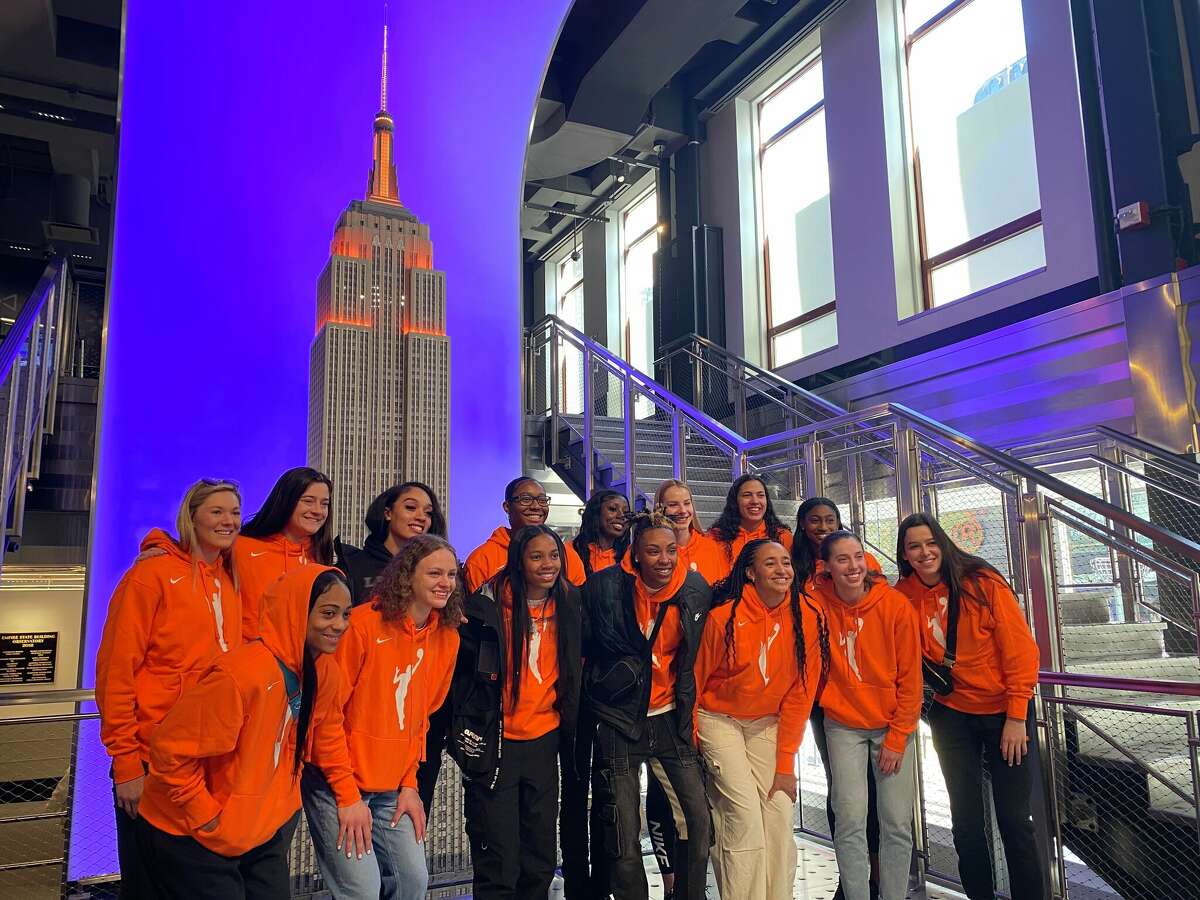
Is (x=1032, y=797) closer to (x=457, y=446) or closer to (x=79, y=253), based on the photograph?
(x=457, y=446)

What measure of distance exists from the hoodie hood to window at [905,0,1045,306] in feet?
25.7

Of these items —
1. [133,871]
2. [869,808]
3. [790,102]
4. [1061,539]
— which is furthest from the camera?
[790,102]

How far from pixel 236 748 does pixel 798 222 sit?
10487 millimetres

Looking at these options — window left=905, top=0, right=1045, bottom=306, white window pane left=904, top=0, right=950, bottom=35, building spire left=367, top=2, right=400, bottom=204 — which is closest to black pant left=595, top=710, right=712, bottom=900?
building spire left=367, top=2, right=400, bottom=204

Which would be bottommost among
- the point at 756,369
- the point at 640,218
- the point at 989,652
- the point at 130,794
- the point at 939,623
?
the point at 130,794

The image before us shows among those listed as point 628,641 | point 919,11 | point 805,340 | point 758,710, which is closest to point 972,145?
point 919,11

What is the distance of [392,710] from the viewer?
2801mm

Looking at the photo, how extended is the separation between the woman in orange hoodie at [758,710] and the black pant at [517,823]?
61 centimetres

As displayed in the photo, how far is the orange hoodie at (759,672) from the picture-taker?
11.0 feet

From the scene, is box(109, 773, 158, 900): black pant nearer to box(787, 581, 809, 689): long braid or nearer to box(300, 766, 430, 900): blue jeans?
box(300, 766, 430, 900): blue jeans

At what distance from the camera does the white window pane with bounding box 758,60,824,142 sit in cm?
1118

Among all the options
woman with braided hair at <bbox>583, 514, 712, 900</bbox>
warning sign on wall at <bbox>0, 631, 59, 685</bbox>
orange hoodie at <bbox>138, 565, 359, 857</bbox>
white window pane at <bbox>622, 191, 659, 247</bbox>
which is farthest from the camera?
white window pane at <bbox>622, 191, 659, 247</bbox>

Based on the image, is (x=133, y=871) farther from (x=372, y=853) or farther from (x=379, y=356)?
(x=379, y=356)

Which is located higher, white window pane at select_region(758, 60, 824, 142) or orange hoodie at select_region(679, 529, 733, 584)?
white window pane at select_region(758, 60, 824, 142)
